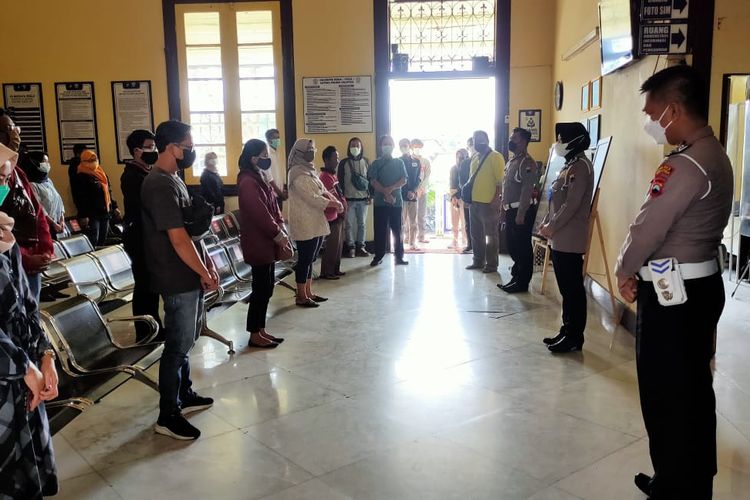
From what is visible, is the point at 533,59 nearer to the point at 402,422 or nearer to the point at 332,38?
the point at 332,38

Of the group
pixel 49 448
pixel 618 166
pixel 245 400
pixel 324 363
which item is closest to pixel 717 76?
pixel 618 166

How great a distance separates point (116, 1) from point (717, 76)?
23.5ft

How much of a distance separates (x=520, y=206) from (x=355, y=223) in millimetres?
2875

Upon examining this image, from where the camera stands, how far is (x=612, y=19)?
4527 millimetres

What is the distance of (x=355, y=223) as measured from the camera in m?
8.09

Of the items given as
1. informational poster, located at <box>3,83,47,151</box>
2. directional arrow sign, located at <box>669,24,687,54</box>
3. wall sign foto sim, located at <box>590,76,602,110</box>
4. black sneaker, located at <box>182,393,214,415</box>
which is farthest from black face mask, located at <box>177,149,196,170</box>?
informational poster, located at <box>3,83,47,151</box>

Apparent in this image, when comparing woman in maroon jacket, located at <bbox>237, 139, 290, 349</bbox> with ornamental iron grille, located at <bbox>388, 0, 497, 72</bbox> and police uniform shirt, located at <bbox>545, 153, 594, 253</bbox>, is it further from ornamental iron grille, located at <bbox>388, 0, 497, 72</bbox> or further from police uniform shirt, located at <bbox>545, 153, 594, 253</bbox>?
ornamental iron grille, located at <bbox>388, 0, 497, 72</bbox>

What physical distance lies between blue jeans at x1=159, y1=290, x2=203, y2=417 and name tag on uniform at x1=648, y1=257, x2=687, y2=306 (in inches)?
75.6

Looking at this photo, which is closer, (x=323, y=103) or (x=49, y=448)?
(x=49, y=448)

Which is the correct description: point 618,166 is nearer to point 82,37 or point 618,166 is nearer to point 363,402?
point 363,402

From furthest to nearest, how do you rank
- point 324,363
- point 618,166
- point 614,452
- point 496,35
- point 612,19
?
point 496,35, point 618,166, point 612,19, point 324,363, point 614,452

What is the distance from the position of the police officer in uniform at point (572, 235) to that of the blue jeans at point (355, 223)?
4041 mm

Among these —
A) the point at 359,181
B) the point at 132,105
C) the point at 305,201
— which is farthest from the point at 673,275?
the point at 132,105

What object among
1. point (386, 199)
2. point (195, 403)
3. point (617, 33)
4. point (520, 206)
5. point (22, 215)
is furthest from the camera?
point (386, 199)
